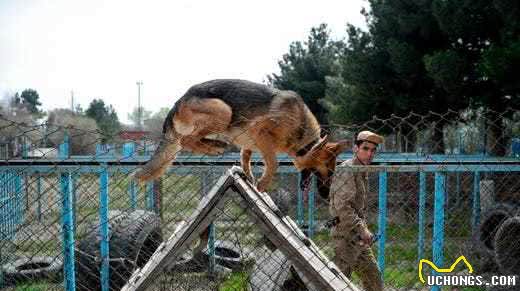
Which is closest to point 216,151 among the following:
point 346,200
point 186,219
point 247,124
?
point 247,124

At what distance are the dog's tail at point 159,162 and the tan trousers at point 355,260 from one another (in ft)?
5.80

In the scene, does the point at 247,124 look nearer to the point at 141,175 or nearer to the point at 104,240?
the point at 141,175

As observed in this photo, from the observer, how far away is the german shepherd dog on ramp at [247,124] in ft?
13.2

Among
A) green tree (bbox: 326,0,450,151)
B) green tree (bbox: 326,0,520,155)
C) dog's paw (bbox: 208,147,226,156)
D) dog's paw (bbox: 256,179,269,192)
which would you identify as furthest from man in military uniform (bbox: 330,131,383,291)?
green tree (bbox: 326,0,450,151)

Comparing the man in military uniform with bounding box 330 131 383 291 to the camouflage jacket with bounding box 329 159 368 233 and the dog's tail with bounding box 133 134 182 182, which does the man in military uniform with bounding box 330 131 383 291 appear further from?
the dog's tail with bounding box 133 134 182 182

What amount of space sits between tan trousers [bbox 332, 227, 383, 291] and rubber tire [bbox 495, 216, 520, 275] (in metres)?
2.55

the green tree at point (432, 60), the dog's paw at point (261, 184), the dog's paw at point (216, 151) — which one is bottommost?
the dog's paw at point (261, 184)

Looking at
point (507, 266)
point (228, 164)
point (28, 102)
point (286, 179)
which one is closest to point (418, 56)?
point (286, 179)

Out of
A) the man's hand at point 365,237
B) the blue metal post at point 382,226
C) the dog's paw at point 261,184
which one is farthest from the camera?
the blue metal post at point 382,226

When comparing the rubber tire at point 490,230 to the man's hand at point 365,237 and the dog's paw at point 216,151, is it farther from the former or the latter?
the dog's paw at point 216,151

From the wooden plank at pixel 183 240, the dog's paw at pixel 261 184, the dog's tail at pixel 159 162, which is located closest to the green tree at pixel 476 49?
the dog's paw at pixel 261 184

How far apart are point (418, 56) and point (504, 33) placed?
9.93ft

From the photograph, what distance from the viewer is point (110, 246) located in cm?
564

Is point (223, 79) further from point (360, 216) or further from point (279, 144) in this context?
point (360, 216)
